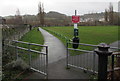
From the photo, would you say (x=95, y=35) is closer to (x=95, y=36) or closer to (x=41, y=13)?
(x=95, y=36)

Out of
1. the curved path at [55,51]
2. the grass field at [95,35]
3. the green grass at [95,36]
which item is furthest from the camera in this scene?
the grass field at [95,35]

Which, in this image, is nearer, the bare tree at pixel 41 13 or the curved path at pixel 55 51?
the curved path at pixel 55 51

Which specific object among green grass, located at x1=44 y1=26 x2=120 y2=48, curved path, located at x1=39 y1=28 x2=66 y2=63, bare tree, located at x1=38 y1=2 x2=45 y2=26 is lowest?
curved path, located at x1=39 y1=28 x2=66 y2=63

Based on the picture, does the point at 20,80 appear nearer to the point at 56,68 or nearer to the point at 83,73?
the point at 56,68

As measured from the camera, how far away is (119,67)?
457 cm

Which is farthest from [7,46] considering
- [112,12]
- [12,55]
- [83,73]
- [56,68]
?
[112,12]

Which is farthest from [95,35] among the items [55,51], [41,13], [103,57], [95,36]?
[41,13]

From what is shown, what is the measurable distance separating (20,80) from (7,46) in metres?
2.64

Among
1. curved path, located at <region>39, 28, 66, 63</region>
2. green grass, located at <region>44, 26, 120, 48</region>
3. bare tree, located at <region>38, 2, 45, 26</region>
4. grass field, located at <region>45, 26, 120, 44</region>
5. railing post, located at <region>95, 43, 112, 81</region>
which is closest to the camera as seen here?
railing post, located at <region>95, 43, 112, 81</region>

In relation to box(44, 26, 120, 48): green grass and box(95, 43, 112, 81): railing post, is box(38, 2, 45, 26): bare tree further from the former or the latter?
box(95, 43, 112, 81): railing post

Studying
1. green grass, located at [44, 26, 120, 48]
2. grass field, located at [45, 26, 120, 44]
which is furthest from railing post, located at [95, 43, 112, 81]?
grass field, located at [45, 26, 120, 44]

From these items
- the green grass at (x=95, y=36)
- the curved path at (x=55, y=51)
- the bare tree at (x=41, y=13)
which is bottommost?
the curved path at (x=55, y=51)

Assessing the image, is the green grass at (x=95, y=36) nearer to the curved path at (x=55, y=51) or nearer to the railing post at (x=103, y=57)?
the curved path at (x=55, y=51)

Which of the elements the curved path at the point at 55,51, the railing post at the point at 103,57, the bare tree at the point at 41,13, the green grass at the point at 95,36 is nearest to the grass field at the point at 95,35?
the green grass at the point at 95,36
